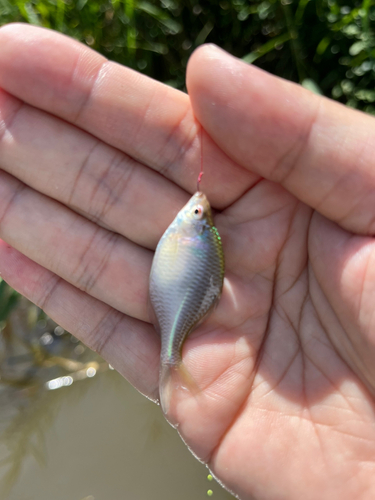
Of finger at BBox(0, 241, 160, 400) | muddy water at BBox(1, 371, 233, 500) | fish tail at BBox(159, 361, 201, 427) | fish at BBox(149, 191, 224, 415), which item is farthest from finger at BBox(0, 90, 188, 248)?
muddy water at BBox(1, 371, 233, 500)

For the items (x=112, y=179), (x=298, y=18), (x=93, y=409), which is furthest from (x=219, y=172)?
(x=93, y=409)

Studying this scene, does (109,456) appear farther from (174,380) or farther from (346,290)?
(346,290)

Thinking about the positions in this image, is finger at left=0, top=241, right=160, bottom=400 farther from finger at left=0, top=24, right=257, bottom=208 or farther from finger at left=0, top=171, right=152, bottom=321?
finger at left=0, top=24, right=257, bottom=208

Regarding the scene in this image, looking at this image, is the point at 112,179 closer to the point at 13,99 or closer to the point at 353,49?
the point at 13,99

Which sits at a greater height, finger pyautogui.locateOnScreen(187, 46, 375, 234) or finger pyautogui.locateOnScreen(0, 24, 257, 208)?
finger pyautogui.locateOnScreen(187, 46, 375, 234)

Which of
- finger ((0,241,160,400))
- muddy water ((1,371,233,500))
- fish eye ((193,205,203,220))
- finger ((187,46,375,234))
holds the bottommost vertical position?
muddy water ((1,371,233,500))

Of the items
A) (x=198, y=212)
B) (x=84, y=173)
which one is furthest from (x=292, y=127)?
(x=84, y=173)

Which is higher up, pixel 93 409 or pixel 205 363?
pixel 205 363
